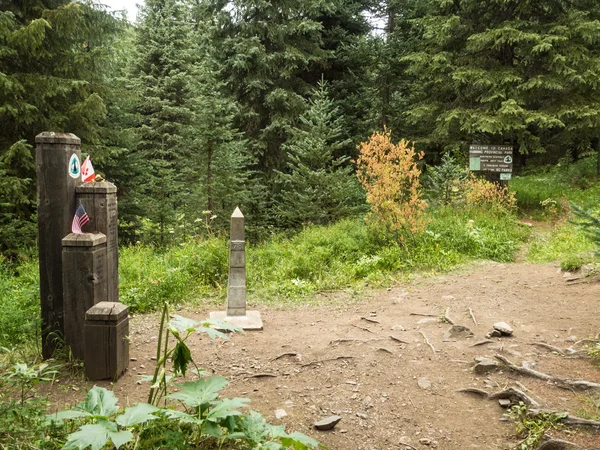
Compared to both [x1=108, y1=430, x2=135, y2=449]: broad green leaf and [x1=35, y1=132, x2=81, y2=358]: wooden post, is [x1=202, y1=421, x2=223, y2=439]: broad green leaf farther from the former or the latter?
[x1=35, y1=132, x2=81, y2=358]: wooden post

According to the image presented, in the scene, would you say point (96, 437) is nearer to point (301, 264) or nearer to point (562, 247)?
point (301, 264)

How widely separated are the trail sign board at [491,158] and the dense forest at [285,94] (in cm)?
52

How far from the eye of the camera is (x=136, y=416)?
2.11 meters

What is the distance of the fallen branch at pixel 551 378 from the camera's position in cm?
361

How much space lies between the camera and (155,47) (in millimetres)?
19984

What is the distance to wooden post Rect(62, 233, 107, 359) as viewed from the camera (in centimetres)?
406

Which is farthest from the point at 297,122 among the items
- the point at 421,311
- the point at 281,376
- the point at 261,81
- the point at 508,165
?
the point at 281,376

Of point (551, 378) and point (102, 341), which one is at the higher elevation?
point (102, 341)

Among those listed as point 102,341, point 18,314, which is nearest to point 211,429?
point 102,341

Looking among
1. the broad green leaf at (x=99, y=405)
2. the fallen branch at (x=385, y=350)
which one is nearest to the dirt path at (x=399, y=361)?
the fallen branch at (x=385, y=350)

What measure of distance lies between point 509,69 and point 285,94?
245 inches

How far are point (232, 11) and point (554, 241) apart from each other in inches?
447

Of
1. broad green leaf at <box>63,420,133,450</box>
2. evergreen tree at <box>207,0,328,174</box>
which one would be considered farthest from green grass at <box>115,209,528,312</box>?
evergreen tree at <box>207,0,328,174</box>

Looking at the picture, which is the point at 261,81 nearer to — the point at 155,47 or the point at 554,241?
the point at 155,47
